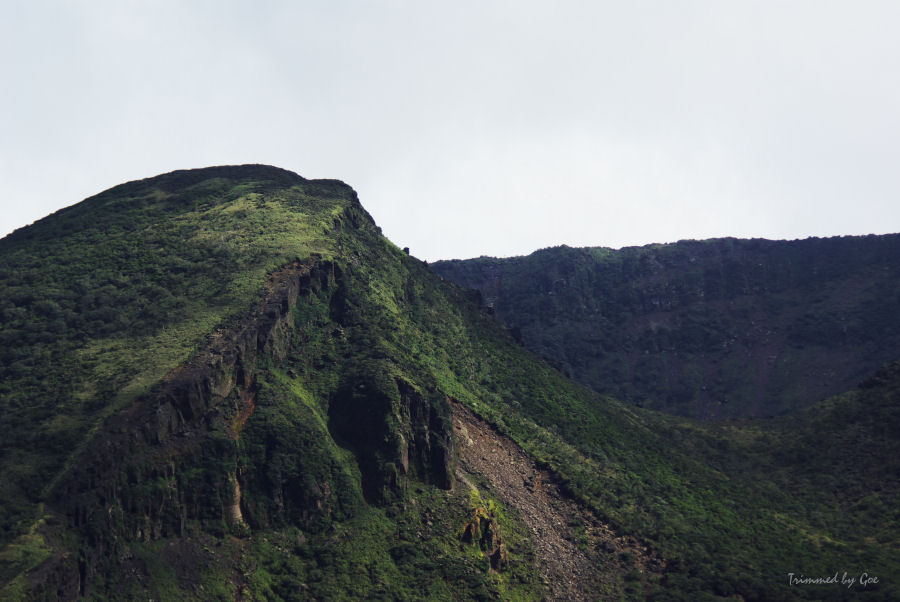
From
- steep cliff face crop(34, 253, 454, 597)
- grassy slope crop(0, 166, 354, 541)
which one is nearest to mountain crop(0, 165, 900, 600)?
steep cliff face crop(34, 253, 454, 597)

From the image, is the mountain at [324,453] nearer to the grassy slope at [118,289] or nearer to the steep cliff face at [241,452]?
the steep cliff face at [241,452]

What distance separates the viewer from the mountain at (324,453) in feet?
241

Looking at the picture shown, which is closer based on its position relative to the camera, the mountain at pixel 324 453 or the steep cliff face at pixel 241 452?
the steep cliff face at pixel 241 452

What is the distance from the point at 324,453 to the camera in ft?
292

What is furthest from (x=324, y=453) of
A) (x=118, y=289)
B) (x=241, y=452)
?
(x=118, y=289)

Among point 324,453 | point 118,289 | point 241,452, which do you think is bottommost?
point 324,453

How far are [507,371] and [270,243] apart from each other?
49.2 meters

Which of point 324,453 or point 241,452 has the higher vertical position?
point 241,452

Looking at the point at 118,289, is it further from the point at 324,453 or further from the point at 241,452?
the point at 324,453

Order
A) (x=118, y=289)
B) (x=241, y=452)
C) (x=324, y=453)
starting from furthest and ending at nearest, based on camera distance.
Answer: (x=118, y=289) → (x=324, y=453) → (x=241, y=452)

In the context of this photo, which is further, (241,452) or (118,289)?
(118,289)

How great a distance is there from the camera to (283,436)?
8706 cm

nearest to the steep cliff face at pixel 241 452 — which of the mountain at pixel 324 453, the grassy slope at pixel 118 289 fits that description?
the mountain at pixel 324 453

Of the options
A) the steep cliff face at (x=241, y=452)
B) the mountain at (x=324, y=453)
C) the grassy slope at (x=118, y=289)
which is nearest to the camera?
the steep cliff face at (x=241, y=452)
